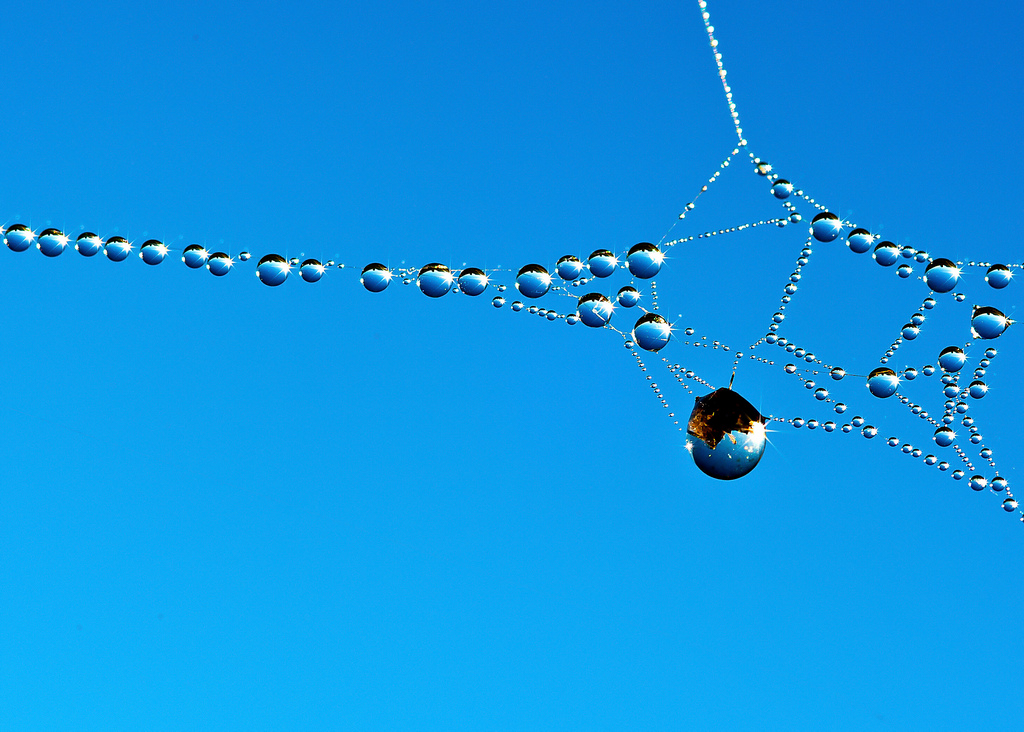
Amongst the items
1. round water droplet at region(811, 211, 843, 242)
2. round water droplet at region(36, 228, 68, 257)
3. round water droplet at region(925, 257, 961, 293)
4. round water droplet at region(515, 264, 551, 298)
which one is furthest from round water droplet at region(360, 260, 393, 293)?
round water droplet at region(925, 257, 961, 293)

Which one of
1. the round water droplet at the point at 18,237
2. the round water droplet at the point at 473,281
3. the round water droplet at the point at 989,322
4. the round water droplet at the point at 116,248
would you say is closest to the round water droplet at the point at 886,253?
the round water droplet at the point at 989,322

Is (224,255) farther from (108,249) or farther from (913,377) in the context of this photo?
(913,377)

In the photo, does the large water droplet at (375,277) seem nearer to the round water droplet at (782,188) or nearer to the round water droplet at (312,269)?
the round water droplet at (312,269)

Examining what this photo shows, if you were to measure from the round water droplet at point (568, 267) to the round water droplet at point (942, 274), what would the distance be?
4.93 feet

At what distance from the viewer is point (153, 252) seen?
2852 millimetres

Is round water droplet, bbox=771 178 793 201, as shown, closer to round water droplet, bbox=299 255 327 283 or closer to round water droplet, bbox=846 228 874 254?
round water droplet, bbox=846 228 874 254

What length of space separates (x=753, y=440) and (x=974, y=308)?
1144mm

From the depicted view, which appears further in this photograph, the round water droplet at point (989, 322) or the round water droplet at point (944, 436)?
the round water droplet at point (944, 436)

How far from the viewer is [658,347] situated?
9.21 ft

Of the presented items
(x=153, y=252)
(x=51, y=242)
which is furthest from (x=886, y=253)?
(x=51, y=242)

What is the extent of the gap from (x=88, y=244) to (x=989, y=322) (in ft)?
12.5

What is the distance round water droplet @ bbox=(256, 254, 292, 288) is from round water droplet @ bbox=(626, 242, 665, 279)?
55.9 inches

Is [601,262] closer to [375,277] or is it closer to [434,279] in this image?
[434,279]

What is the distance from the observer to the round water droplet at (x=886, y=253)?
3.06 metres
